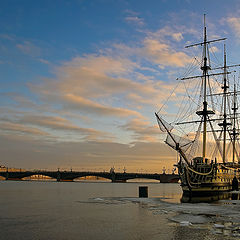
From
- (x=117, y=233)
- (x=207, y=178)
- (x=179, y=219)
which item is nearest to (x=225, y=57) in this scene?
(x=207, y=178)

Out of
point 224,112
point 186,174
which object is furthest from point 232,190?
point 186,174

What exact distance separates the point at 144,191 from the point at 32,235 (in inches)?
1942

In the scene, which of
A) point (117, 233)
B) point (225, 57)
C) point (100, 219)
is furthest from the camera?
point (225, 57)

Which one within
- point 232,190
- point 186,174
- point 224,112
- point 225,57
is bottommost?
point 232,190

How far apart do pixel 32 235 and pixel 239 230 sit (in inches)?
751

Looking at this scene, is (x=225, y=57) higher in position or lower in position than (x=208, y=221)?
higher

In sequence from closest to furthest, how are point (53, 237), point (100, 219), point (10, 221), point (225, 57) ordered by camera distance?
1. point (53, 237)
2. point (10, 221)
3. point (100, 219)
4. point (225, 57)

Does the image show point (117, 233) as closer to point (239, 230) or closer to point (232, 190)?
point (239, 230)

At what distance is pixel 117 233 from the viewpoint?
2838cm

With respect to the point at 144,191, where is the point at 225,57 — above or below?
above

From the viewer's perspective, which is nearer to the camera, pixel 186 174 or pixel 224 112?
pixel 186 174

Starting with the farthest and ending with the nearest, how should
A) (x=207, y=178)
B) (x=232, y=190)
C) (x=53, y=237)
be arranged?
(x=232, y=190), (x=207, y=178), (x=53, y=237)

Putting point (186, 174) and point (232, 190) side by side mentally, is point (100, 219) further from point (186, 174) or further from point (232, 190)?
point (232, 190)

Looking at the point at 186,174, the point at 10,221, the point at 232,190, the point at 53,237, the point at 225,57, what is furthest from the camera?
the point at 225,57
